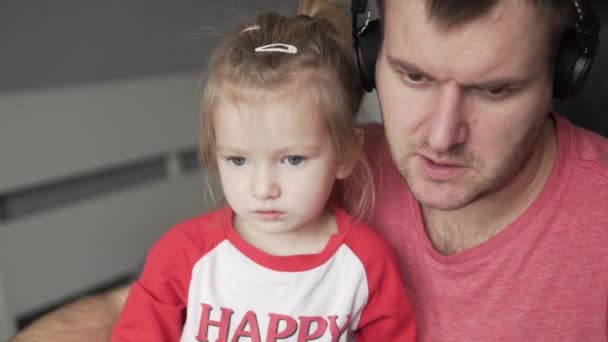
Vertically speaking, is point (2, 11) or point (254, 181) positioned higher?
point (2, 11)

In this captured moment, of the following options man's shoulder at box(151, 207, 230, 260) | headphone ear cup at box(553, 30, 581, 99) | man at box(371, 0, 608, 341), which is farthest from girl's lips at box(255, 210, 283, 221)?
headphone ear cup at box(553, 30, 581, 99)

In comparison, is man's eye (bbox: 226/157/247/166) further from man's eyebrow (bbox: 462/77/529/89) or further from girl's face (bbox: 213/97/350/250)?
man's eyebrow (bbox: 462/77/529/89)

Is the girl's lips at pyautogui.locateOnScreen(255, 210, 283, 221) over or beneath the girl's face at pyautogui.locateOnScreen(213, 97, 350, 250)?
beneath

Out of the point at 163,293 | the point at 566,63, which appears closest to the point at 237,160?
the point at 163,293

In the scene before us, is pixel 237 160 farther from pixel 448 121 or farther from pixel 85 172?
pixel 85 172

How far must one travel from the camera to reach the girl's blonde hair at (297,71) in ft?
3.34

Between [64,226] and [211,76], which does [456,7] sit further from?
[64,226]

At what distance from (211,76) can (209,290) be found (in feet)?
1.12

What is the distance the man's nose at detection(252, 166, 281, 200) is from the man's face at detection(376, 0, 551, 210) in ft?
0.68

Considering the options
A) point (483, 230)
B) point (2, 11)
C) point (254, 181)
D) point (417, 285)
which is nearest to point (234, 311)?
point (254, 181)

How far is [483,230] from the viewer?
1149 millimetres

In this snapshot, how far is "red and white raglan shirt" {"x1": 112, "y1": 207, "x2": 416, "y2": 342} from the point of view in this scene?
1.04 m

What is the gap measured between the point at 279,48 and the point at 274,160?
174mm

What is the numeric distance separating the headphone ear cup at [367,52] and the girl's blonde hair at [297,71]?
0.04 metres
